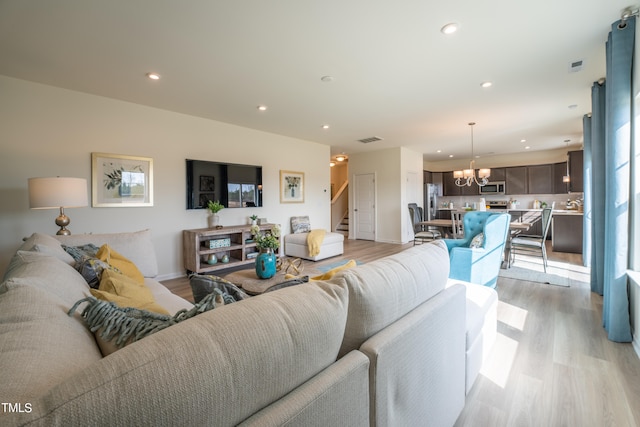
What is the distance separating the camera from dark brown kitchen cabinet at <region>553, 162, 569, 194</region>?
25.1 ft

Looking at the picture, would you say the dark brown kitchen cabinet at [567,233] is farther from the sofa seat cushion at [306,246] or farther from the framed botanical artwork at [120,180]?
the framed botanical artwork at [120,180]

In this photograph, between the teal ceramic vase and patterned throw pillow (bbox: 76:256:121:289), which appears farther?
the teal ceramic vase

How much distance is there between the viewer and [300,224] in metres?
6.06

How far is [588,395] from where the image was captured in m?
1.68

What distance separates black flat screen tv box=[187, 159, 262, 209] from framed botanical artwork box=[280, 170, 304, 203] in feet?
1.99

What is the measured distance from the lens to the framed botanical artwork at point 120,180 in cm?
361

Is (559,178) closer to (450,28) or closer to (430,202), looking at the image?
(430,202)

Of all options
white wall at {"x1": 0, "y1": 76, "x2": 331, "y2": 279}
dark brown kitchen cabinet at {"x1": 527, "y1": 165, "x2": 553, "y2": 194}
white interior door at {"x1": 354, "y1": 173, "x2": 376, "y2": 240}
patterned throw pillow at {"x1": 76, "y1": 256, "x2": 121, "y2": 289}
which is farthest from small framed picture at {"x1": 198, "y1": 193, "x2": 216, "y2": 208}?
dark brown kitchen cabinet at {"x1": 527, "y1": 165, "x2": 553, "y2": 194}

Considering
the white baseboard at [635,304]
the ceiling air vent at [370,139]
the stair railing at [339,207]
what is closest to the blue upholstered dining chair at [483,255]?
the white baseboard at [635,304]

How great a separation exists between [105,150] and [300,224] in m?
3.58

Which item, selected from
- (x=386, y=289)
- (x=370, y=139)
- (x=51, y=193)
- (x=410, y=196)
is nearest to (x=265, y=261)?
(x=386, y=289)

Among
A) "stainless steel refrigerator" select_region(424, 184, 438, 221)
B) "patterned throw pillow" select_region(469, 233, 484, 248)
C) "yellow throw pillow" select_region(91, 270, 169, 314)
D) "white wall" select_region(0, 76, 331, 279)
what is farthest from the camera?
"stainless steel refrigerator" select_region(424, 184, 438, 221)

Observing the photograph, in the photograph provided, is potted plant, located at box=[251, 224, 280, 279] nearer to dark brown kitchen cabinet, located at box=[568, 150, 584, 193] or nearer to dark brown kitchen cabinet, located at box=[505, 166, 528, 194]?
dark brown kitchen cabinet, located at box=[568, 150, 584, 193]

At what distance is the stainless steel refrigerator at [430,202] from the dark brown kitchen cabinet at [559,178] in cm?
314
